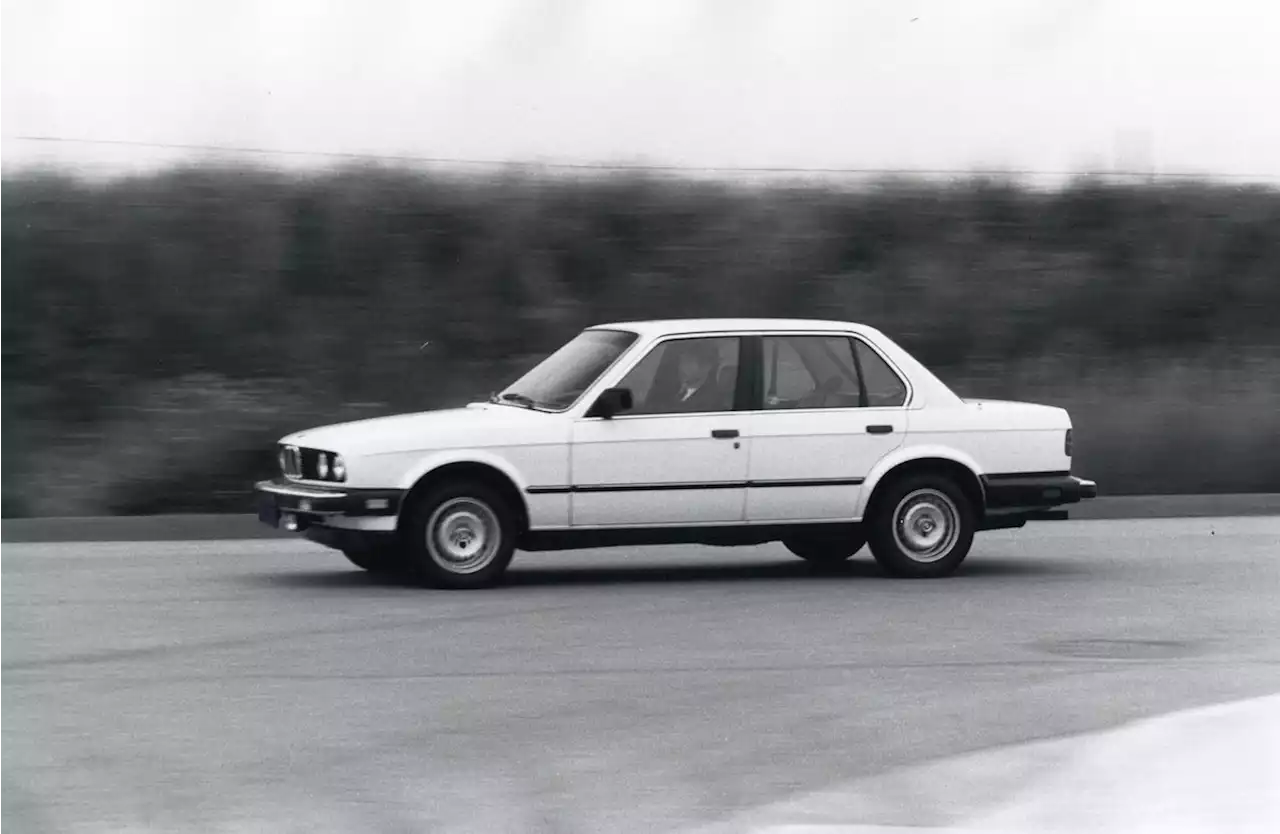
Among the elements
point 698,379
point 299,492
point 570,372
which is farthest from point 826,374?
point 299,492

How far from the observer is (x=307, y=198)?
22312 millimetres

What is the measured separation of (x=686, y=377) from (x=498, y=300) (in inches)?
405

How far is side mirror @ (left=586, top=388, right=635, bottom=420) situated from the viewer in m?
11.6

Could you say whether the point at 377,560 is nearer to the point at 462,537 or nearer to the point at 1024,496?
the point at 462,537

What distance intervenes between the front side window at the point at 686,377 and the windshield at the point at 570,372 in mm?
210

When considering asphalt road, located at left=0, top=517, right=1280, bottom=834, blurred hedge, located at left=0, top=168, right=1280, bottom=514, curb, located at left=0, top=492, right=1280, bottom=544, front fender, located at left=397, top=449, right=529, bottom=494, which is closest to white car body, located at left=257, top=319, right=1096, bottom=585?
front fender, located at left=397, top=449, right=529, bottom=494

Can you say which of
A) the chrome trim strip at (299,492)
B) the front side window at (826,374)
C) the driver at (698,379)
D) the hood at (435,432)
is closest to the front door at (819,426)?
the front side window at (826,374)

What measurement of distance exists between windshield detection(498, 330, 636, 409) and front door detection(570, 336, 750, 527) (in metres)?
0.24

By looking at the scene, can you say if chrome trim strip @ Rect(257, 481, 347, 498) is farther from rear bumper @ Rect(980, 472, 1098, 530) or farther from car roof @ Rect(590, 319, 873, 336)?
rear bumper @ Rect(980, 472, 1098, 530)

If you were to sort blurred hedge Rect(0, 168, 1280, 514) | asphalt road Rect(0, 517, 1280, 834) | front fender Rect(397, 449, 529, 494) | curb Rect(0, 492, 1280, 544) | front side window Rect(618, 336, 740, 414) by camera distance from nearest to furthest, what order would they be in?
1. asphalt road Rect(0, 517, 1280, 834)
2. front fender Rect(397, 449, 529, 494)
3. front side window Rect(618, 336, 740, 414)
4. curb Rect(0, 492, 1280, 544)
5. blurred hedge Rect(0, 168, 1280, 514)

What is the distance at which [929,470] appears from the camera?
12172mm

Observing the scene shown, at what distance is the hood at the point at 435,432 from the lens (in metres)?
11.4

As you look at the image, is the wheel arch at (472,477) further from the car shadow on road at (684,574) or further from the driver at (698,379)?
the driver at (698,379)

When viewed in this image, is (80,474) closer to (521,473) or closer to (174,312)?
(174,312)
